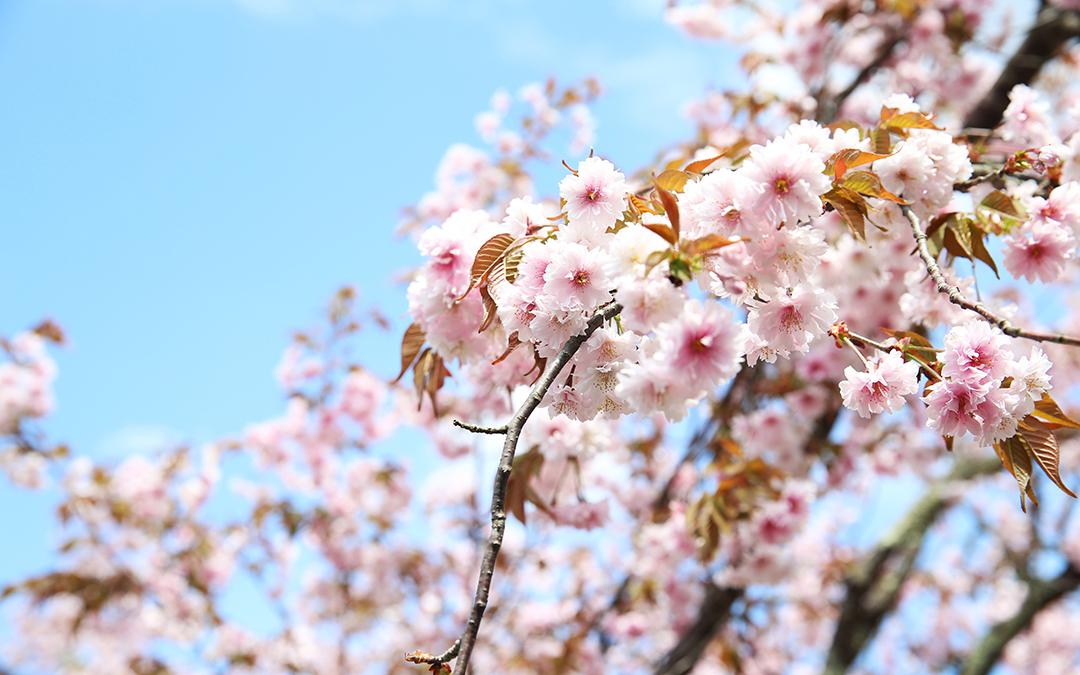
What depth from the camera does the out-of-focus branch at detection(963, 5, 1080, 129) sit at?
2.73 metres

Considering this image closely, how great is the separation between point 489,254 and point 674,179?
0.27 m

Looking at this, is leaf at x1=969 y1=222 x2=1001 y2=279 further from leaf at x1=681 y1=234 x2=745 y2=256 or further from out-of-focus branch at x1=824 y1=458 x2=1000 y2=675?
out-of-focus branch at x1=824 y1=458 x2=1000 y2=675

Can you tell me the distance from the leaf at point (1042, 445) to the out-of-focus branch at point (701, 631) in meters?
1.77

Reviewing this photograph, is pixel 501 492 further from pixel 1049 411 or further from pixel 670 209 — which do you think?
pixel 1049 411

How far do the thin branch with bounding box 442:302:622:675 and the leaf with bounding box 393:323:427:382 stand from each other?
15.6 inches

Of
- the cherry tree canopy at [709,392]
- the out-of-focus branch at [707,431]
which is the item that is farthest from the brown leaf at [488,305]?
the out-of-focus branch at [707,431]

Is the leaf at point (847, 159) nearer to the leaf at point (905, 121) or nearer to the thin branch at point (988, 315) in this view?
the thin branch at point (988, 315)

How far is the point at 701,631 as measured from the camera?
2.72m

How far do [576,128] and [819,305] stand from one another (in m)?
2.95

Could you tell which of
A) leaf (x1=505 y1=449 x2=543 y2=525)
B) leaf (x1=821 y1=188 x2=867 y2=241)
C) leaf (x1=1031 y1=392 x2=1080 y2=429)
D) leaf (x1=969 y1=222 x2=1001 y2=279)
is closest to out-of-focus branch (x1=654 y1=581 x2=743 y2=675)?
leaf (x1=505 y1=449 x2=543 y2=525)

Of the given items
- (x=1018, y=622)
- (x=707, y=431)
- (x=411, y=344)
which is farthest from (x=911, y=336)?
(x=1018, y=622)

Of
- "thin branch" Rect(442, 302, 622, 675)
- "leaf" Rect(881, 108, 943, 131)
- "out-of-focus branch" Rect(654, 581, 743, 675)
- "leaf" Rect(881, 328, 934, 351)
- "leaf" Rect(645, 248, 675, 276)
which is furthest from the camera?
"out-of-focus branch" Rect(654, 581, 743, 675)

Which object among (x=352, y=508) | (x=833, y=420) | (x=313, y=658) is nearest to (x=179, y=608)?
(x=313, y=658)

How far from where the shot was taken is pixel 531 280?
3.26 ft
